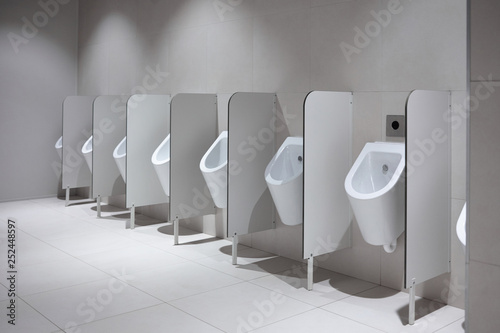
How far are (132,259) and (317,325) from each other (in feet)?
5.49

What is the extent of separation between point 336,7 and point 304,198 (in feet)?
4.20

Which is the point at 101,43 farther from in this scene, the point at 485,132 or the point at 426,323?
the point at 485,132

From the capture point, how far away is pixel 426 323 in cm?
270

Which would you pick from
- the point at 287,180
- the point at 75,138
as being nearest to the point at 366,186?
the point at 287,180

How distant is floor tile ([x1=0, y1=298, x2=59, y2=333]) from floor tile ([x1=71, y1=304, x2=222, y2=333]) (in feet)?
0.58

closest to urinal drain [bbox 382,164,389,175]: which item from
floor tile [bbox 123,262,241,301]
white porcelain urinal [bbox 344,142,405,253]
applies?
white porcelain urinal [bbox 344,142,405,253]

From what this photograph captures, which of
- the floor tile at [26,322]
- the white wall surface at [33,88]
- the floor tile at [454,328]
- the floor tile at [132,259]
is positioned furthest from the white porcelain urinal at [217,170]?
the white wall surface at [33,88]

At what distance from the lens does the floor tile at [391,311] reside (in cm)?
267

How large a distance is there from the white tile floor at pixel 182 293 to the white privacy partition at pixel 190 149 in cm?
31

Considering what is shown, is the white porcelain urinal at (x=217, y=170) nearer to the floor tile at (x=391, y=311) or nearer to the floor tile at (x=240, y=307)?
the floor tile at (x=240, y=307)

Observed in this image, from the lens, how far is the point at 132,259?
12.6 ft

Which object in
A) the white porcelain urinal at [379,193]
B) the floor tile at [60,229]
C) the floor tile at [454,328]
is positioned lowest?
the floor tile at [454,328]

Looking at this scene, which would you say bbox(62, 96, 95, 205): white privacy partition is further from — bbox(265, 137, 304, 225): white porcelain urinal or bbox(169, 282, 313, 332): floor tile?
bbox(169, 282, 313, 332): floor tile

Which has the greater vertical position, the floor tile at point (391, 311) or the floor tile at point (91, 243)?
the floor tile at point (91, 243)
